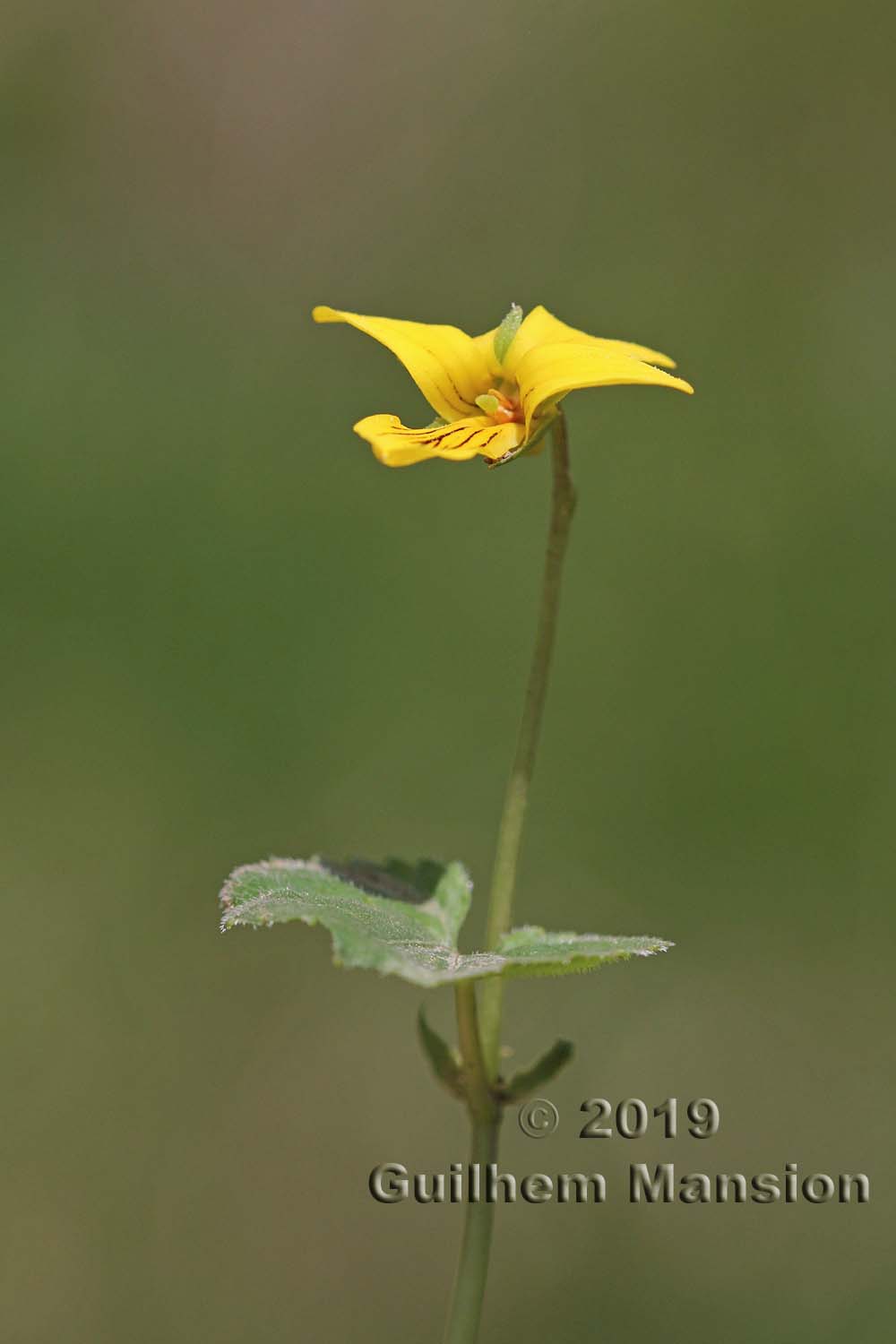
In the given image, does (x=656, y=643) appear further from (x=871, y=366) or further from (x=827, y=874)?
(x=871, y=366)

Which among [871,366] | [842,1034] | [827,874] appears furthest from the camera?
[871,366]

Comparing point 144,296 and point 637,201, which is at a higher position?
point 637,201

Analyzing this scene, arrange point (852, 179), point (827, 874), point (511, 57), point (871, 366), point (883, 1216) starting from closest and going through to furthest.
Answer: point (883, 1216) → point (827, 874) → point (871, 366) → point (852, 179) → point (511, 57)

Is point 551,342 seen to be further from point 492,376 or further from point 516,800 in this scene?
point 516,800

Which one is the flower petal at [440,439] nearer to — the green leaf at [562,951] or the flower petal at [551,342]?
the flower petal at [551,342]

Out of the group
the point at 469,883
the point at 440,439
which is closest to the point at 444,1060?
the point at 469,883

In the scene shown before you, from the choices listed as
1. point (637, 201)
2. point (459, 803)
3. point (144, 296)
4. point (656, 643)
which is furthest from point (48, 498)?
point (637, 201)
